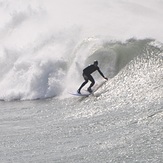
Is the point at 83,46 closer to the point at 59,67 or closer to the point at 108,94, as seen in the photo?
the point at 59,67

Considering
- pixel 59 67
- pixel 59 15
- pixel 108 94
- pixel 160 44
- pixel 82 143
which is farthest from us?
pixel 59 15

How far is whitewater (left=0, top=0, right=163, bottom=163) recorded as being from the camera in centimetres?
1162

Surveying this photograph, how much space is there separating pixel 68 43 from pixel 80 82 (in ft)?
13.5

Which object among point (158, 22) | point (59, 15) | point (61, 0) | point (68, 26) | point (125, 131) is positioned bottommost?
point (125, 131)

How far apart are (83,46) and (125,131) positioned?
37.7 ft

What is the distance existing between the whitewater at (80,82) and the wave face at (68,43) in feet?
0.13

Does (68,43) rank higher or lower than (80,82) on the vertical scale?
higher

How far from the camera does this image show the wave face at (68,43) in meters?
20.9

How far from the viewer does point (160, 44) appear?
2017 cm

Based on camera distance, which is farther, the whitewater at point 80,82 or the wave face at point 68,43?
the wave face at point 68,43

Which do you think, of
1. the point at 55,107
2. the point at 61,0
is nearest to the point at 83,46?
the point at 55,107

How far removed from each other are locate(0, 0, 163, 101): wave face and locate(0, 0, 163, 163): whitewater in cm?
4

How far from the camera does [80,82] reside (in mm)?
20734

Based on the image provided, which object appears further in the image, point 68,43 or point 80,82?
point 68,43
